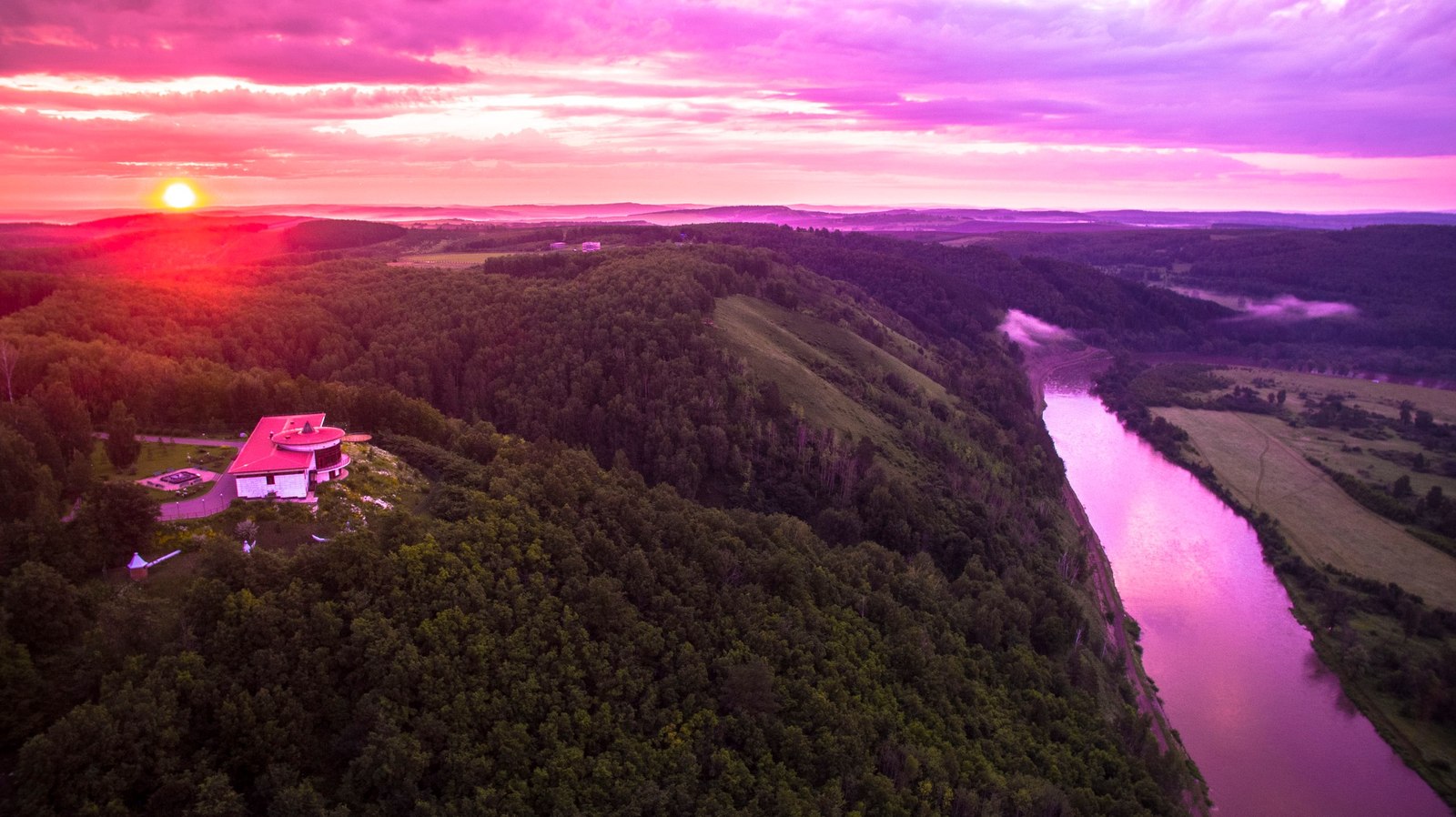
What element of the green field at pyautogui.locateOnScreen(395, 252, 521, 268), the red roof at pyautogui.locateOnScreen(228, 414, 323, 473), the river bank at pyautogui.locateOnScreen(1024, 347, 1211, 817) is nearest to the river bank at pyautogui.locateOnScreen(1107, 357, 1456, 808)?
the river bank at pyautogui.locateOnScreen(1024, 347, 1211, 817)

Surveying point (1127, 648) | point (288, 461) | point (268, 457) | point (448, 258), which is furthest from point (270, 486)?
point (448, 258)

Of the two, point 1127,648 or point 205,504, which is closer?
point 205,504

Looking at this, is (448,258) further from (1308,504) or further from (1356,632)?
(1308,504)

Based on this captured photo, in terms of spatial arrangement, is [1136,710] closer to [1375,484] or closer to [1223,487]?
[1223,487]

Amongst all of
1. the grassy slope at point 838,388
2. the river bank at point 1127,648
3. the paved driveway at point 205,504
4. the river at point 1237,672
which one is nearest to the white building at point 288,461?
the paved driveway at point 205,504

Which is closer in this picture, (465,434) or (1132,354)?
(465,434)

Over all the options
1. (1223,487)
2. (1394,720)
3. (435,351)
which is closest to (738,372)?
(435,351)
